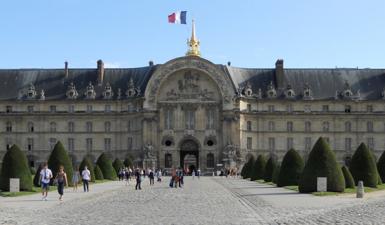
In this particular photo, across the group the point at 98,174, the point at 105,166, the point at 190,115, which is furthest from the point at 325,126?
the point at 98,174

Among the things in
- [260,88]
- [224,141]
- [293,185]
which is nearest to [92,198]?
[293,185]

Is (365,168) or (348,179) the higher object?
(365,168)

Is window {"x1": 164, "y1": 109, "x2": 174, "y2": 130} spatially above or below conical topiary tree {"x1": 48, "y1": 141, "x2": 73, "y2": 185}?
above

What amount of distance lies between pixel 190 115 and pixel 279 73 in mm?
16094

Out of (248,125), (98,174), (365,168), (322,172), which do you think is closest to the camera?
(322,172)

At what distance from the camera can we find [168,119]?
345 feet

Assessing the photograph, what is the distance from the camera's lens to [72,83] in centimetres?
10969

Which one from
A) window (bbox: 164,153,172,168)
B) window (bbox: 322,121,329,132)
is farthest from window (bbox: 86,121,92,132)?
window (bbox: 322,121,329,132)

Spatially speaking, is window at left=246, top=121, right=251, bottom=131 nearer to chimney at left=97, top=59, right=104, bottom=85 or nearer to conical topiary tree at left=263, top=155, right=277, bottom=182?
chimney at left=97, top=59, right=104, bottom=85

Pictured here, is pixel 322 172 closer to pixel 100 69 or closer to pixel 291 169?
pixel 291 169

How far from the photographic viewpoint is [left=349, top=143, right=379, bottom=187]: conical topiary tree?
51.7 metres

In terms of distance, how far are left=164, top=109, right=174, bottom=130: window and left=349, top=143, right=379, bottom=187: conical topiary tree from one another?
54.2 metres

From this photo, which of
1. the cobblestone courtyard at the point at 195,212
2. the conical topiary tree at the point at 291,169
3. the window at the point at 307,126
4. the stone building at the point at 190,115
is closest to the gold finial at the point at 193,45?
the stone building at the point at 190,115

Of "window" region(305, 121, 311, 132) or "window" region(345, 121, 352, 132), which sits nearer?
"window" region(345, 121, 352, 132)
